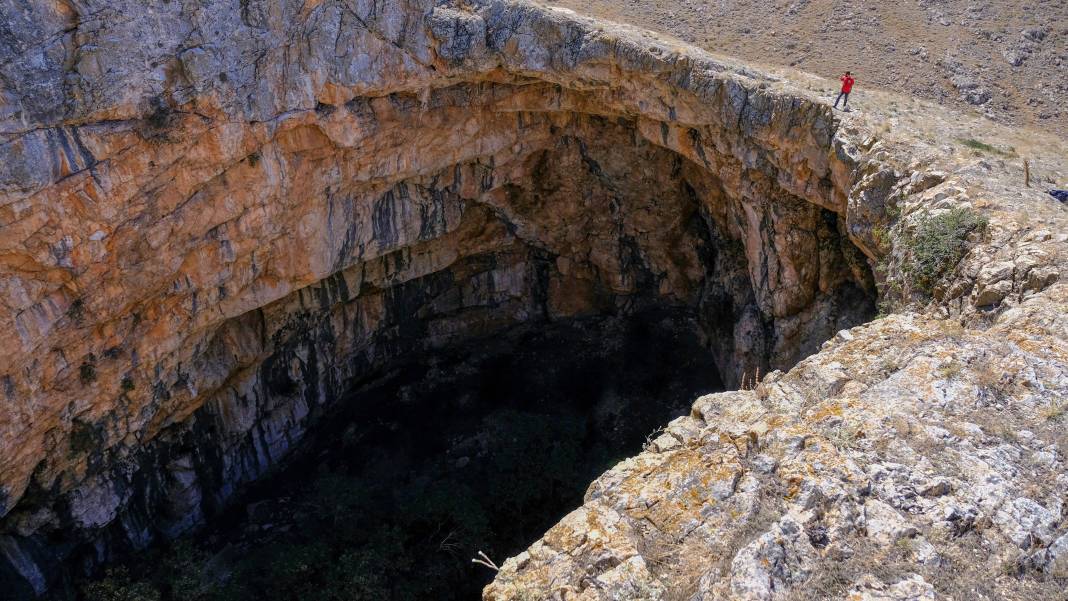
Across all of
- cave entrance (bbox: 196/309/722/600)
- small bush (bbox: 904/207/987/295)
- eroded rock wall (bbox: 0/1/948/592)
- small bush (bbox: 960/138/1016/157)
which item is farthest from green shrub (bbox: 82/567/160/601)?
small bush (bbox: 960/138/1016/157)

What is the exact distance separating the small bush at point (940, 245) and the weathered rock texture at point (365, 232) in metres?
0.48

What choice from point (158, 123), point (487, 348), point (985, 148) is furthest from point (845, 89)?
point (487, 348)

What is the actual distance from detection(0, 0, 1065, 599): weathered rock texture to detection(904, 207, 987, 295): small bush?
0.48 metres

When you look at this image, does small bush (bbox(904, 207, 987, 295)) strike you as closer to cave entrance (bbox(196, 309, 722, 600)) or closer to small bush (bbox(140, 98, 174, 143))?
cave entrance (bbox(196, 309, 722, 600))

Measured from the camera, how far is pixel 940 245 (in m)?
12.6

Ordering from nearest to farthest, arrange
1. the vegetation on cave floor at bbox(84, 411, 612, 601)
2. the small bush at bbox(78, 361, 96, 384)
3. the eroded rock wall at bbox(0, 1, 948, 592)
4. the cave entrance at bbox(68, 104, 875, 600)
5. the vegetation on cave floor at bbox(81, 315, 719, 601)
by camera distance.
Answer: the eroded rock wall at bbox(0, 1, 948, 592) → the small bush at bbox(78, 361, 96, 384) → the vegetation on cave floor at bbox(84, 411, 612, 601) → the vegetation on cave floor at bbox(81, 315, 719, 601) → the cave entrance at bbox(68, 104, 875, 600)

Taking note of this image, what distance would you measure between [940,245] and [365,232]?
51.7 feet

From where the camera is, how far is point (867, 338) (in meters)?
10.6

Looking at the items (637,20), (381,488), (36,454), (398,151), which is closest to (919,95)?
(637,20)

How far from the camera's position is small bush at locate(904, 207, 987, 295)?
12.5 metres

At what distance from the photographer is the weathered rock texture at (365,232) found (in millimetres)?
9875

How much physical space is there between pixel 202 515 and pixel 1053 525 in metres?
22.7

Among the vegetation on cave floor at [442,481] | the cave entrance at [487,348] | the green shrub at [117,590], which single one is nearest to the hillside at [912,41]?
the cave entrance at [487,348]

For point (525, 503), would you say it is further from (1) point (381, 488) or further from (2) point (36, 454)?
(2) point (36, 454)
